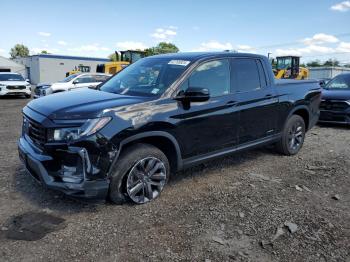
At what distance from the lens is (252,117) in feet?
17.7

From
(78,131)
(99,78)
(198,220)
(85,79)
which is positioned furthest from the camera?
(99,78)

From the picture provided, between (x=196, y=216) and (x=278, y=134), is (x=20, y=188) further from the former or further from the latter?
(x=278, y=134)

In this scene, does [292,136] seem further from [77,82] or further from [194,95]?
[77,82]

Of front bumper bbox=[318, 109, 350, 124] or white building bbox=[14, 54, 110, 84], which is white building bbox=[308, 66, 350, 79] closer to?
white building bbox=[14, 54, 110, 84]

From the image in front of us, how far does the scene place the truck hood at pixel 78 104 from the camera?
A: 376 centimetres

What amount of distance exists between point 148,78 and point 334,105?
6858 millimetres

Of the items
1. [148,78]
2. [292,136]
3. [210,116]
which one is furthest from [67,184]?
[292,136]

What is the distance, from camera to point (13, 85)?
784 inches

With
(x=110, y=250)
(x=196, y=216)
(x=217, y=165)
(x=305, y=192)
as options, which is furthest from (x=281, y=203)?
(x=110, y=250)

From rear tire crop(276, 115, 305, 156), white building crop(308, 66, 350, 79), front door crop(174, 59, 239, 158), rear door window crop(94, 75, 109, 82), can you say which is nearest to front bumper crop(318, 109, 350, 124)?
rear tire crop(276, 115, 305, 156)

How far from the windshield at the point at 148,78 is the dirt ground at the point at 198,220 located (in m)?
1.44

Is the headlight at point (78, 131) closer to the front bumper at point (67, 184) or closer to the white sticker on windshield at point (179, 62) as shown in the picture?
the front bumper at point (67, 184)

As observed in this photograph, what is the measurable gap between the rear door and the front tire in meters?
1.57

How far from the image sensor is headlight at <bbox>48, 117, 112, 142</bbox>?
12.0 feet
